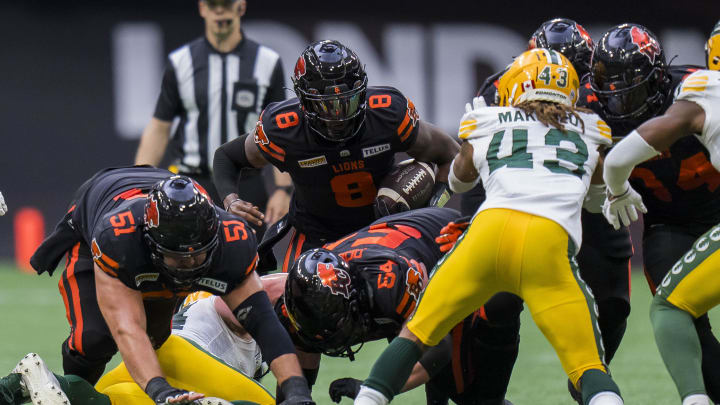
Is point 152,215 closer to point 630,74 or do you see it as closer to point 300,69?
point 300,69

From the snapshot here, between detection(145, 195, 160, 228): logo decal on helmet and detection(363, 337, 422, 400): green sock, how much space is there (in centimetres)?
89

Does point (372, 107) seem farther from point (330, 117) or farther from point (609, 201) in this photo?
point (609, 201)

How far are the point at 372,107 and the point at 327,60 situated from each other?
324mm

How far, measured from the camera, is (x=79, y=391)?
402 centimetres

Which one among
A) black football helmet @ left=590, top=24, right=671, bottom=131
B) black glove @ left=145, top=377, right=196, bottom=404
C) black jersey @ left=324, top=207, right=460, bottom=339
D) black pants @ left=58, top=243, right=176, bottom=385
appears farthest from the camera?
black football helmet @ left=590, top=24, right=671, bottom=131

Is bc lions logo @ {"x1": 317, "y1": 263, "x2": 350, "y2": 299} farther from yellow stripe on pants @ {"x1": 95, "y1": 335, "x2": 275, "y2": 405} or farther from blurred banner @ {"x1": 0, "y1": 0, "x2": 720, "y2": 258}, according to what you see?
blurred banner @ {"x1": 0, "y1": 0, "x2": 720, "y2": 258}

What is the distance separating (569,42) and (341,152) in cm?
124

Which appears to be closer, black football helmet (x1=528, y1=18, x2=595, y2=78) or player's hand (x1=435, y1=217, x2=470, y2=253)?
player's hand (x1=435, y1=217, x2=470, y2=253)

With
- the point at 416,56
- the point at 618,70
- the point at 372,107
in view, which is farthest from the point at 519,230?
the point at 416,56

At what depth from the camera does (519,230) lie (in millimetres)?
3887

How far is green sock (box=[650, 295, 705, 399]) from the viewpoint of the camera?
12.5 ft

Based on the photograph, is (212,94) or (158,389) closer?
(158,389)

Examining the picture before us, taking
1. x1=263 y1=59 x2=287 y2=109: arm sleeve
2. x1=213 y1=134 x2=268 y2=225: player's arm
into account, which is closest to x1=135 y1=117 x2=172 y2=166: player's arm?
x1=263 y1=59 x2=287 y2=109: arm sleeve

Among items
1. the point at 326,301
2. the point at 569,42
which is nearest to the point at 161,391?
the point at 326,301
